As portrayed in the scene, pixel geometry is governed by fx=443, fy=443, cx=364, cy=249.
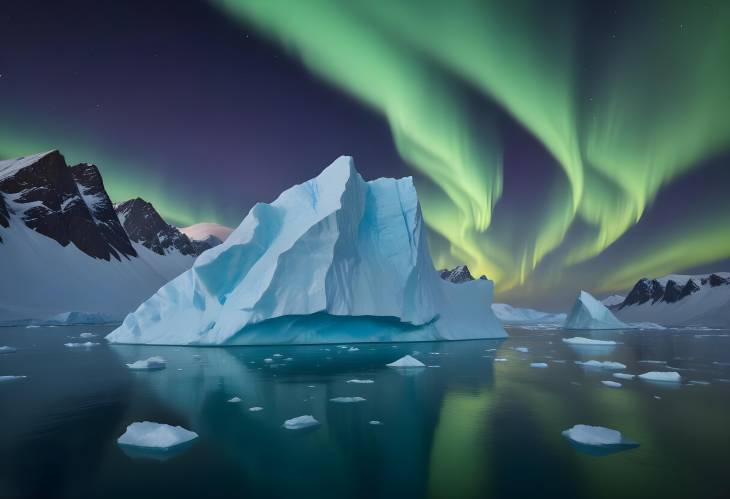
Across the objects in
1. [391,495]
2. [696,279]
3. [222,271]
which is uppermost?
[696,279]

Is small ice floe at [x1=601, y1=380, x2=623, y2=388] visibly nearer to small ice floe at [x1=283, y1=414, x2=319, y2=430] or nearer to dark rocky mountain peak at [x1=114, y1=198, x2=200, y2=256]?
small ice floe at [x1=283, y1=414, x2=319, y2=430]

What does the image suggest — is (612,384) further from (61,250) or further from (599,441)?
(61,250)

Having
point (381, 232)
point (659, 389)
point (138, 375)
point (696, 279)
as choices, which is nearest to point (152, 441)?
point (138, 375)

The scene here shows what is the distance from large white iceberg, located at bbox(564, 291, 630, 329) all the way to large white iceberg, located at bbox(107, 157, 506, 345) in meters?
18.6

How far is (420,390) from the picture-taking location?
8617 millimetres

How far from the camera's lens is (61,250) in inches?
2672

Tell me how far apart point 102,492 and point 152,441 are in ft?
4.00

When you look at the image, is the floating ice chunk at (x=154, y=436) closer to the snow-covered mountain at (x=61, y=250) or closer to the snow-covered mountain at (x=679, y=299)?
the snow-covered mountain at (x=61, y=250)

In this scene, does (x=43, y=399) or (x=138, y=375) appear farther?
(x=138, y=375)

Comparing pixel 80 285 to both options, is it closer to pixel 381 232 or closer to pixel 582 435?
pixel 381 232

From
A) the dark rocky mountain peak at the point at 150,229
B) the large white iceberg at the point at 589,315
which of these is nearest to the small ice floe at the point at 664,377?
the large white iceberg at the point at 589,315

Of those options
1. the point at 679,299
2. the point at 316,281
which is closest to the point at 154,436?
the point at 316,281

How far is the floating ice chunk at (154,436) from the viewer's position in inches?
195

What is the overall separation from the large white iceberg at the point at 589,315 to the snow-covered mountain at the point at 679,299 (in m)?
57.9
